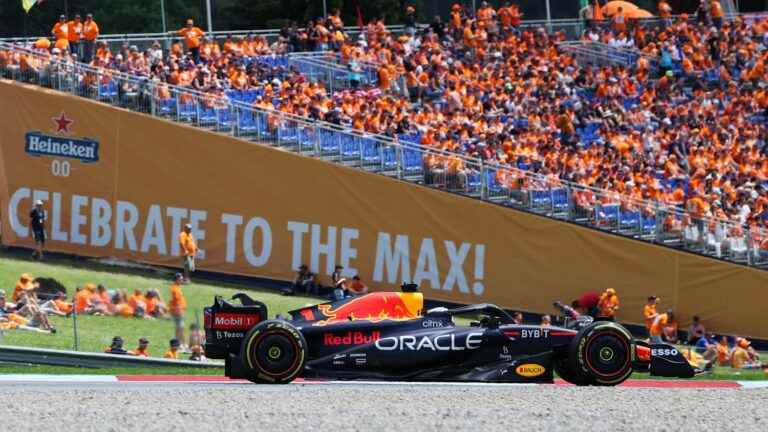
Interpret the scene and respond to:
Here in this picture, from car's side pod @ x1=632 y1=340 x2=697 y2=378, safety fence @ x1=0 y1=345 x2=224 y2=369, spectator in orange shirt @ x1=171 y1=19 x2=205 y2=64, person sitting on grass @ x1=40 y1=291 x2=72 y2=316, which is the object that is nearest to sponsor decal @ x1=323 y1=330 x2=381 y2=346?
car's side pod @ x1=632 y1=340 x2=697 y2=378

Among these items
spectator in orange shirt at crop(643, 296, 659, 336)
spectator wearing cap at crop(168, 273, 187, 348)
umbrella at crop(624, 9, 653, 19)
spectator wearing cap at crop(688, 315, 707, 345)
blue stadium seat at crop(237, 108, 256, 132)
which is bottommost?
spectator wearing cap at crop(688, 315, 707, 345)

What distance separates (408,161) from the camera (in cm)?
3256

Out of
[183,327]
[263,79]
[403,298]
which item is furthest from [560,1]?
[403,298]

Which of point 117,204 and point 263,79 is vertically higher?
point 263,79

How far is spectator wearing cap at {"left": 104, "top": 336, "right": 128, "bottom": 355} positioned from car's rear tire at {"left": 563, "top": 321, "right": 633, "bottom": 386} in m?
7.42

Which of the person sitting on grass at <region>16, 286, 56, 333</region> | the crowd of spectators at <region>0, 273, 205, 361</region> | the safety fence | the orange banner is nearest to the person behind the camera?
the safety fence

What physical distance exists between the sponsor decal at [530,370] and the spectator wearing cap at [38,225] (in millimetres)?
15924

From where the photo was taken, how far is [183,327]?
24.1m

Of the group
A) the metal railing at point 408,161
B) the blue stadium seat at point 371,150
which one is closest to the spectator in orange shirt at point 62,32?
the metal railing at point 408,161

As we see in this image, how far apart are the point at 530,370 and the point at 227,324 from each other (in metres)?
3.61

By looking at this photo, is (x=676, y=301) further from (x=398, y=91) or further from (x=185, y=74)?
(x=185, y=74)

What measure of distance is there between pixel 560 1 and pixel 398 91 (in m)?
10.8

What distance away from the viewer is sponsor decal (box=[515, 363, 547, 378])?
18.6m

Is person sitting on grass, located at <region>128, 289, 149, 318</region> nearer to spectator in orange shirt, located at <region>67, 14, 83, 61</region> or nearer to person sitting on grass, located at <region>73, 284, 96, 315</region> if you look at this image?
person sitting on grass, located at <region>73, 284, 96, 315</region>
